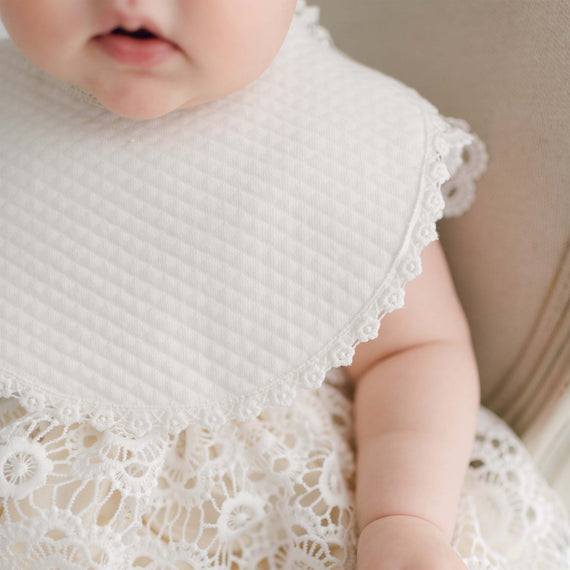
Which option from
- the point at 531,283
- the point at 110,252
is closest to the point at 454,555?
the point at 531,283

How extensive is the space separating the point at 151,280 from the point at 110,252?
5cm

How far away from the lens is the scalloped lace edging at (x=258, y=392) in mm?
608

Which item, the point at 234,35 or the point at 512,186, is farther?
the point at 512,186

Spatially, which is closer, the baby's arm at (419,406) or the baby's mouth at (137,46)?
the baby's mouth at (137,46)

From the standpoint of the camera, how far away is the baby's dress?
1.99ft

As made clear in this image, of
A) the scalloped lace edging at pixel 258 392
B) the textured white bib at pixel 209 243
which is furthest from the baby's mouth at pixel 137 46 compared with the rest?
the scalloped lace edging at pixel 258 392

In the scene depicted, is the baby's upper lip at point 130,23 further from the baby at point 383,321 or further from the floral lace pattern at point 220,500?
the floral lace pattern at point 220,500

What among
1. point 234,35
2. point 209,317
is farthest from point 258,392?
point 234,35

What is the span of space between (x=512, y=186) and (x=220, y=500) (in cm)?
41

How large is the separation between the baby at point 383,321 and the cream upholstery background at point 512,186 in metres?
0.05

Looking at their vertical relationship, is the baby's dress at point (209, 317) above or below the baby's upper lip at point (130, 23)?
below

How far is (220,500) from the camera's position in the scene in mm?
625

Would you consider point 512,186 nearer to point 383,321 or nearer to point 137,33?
point 383,321

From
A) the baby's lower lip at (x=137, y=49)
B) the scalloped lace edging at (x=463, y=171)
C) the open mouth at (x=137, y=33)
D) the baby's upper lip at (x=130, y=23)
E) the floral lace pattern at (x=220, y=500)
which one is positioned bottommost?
the floral lace pattern at (x=220, y=500)
